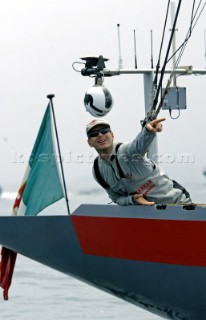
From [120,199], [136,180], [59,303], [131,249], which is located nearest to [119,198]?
[120,199]

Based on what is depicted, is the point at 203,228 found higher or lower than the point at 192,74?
lower

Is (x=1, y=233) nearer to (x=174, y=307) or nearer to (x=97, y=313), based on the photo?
(x=174, y=307)

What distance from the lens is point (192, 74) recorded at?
49.4 ft

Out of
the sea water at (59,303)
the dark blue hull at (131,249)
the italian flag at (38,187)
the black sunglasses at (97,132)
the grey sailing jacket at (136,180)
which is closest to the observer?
the dark blue hull at (131,249)

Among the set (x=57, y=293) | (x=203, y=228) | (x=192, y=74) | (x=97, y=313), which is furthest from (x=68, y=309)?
(x=203, y=228)

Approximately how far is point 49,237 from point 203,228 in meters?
1.98

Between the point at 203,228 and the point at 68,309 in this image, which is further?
the point at 68,309

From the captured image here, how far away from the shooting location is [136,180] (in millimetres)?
12148

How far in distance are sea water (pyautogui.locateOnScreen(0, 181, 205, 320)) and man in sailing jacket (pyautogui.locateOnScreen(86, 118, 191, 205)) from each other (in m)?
5.07

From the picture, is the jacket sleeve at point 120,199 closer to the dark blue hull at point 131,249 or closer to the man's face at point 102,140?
the dark blue hull at point 131,249

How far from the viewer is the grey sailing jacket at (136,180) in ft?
39.3

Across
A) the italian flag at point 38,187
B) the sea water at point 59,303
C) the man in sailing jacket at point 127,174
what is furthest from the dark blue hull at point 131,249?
the sea water at point 59,303

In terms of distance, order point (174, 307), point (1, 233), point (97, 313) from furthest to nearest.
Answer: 1. point (97, 313)
2. point (1, 233)
3. point (174, 307)

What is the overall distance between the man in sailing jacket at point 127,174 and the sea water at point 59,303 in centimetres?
507
